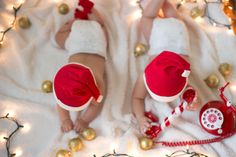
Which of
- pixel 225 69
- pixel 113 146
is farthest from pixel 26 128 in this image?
pixel 225 69

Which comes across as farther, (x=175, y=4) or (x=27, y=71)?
(x=175, y=4)

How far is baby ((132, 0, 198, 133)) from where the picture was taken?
1.01 meters

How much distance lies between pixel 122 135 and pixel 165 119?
0.15 meters

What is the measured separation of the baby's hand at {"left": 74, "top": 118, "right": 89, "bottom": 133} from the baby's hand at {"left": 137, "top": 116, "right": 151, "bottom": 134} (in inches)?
7.0

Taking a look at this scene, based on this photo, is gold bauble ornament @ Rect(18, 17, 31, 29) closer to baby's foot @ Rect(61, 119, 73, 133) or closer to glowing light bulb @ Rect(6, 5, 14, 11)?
glowing light bulb @ Rect(6, 5, 14, 11)

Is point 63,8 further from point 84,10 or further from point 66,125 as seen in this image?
point 66,125

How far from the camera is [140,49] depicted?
133 centimetres

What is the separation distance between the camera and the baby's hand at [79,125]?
1.18 meters

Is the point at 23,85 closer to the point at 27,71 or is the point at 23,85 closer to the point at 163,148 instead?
the point at 27,71

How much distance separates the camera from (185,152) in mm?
1113

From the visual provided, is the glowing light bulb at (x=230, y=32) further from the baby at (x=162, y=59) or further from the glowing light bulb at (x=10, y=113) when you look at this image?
the glowing light bulb at (x=10, y=113)

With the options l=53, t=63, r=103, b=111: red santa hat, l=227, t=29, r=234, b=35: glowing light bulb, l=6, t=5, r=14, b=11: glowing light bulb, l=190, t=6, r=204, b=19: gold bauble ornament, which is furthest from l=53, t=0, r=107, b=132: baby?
l=227, t=29, r=234, b=35: glowing light bulb

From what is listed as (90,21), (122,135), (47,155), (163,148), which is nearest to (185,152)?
(163,148)

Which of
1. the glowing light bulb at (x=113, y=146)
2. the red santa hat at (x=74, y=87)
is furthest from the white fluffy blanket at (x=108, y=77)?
the red santa hat at (x=74, y=87)
